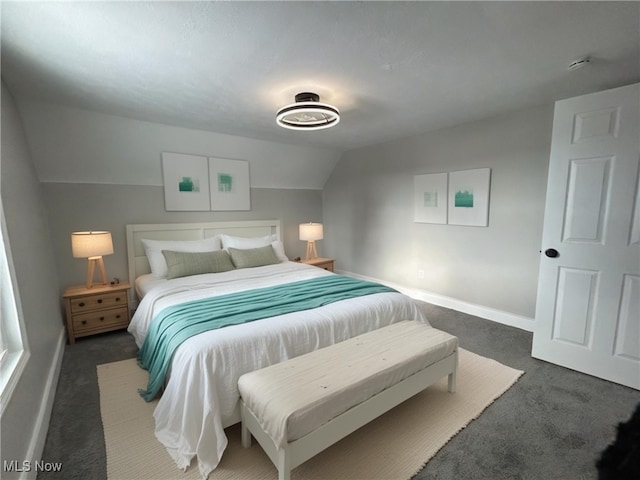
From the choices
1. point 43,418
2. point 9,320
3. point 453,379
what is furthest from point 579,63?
point 43,418

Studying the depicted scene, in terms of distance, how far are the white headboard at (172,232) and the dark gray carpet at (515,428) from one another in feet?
3.86

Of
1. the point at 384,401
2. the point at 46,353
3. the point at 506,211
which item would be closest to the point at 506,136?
the point at 506,211

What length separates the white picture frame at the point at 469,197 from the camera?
10.6 feet

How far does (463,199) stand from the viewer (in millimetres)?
3422

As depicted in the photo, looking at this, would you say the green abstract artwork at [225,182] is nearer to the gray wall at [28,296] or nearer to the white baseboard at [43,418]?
the gray wall at [28,296]

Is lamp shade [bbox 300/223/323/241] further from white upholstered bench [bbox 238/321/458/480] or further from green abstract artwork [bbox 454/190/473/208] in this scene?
white upholstered bench [bbox 238/321/458/480]

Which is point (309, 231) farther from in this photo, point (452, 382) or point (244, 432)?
point (244, 432)

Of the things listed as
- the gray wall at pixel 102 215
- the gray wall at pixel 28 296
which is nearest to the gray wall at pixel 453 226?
the gray wall at pixel 102 215

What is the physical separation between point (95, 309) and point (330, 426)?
279 centimetres

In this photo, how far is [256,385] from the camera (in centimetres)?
151

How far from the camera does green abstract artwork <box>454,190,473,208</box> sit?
3359 millimetres

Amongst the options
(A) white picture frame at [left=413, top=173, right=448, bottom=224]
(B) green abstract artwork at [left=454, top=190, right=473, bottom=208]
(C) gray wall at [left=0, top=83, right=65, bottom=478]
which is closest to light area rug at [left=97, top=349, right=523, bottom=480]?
(C) gray wall at [left=0, top=83, right=65, bottom=478]

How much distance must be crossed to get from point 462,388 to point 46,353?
3.03 metres

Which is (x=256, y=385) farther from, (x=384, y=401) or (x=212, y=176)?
(x=212, y=176)
